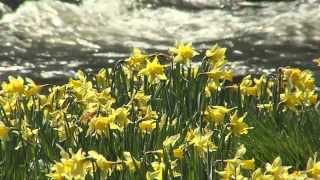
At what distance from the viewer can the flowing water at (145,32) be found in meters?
9.12

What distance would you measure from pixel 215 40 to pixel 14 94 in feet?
18.7

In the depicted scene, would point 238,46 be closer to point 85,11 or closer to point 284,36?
point 284,36

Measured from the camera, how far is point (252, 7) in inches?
463

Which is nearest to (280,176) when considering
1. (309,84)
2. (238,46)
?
(309,84)

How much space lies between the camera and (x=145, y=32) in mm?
10750

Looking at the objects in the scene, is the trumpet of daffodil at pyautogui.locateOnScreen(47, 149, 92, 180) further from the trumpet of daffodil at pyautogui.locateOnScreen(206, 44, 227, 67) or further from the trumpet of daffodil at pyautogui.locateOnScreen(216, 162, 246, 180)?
the trumpet of daffodil at pyautogui.locateOnScreen(206, 44, 227, 67)

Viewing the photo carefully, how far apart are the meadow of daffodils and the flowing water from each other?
354 centimetres

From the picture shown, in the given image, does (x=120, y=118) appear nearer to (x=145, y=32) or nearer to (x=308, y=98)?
(x=308, y=98)

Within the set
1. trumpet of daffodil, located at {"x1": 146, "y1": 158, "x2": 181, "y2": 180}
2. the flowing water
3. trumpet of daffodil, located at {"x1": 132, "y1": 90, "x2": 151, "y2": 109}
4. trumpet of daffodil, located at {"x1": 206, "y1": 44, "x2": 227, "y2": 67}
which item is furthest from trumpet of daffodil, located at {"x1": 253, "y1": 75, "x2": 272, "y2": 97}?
the flowing water

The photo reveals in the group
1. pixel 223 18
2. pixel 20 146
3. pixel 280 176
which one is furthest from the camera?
pixel 223 18

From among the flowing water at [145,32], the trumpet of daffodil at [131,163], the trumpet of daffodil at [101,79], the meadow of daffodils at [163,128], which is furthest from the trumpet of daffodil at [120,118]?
the flowing water at [145,32]

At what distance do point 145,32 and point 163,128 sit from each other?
661cm

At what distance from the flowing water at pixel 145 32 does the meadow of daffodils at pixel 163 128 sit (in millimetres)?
3539

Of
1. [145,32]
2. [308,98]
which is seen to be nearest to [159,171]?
[308,98]
